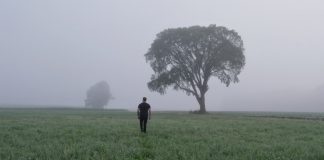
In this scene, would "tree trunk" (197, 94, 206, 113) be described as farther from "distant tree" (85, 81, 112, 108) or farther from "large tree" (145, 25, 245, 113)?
"distant tree" (85, 81, 112, 108)

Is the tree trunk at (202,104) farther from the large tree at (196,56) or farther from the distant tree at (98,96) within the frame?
the distant tree at (98,96)

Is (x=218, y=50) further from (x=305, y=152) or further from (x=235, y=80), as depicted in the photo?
(x=305, y=152)

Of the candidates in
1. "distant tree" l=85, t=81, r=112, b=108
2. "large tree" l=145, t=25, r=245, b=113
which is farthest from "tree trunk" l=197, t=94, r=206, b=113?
"distant tree" l=85, t=81, r=112, b=108

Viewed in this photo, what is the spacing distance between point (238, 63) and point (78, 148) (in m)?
59.6

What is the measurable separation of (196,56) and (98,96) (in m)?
97.6

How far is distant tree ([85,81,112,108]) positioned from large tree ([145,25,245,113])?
302ft

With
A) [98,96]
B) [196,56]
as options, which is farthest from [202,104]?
[98,96]

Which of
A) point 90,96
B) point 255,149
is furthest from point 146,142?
point 90,96

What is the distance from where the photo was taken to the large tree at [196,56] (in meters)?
72.8

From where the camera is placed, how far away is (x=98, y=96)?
166 metres

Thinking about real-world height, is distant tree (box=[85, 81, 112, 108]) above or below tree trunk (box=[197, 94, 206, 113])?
above

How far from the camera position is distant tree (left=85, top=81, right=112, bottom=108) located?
545ft

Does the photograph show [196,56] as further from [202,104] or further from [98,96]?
[98,96]

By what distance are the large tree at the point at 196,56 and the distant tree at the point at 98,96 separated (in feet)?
302
